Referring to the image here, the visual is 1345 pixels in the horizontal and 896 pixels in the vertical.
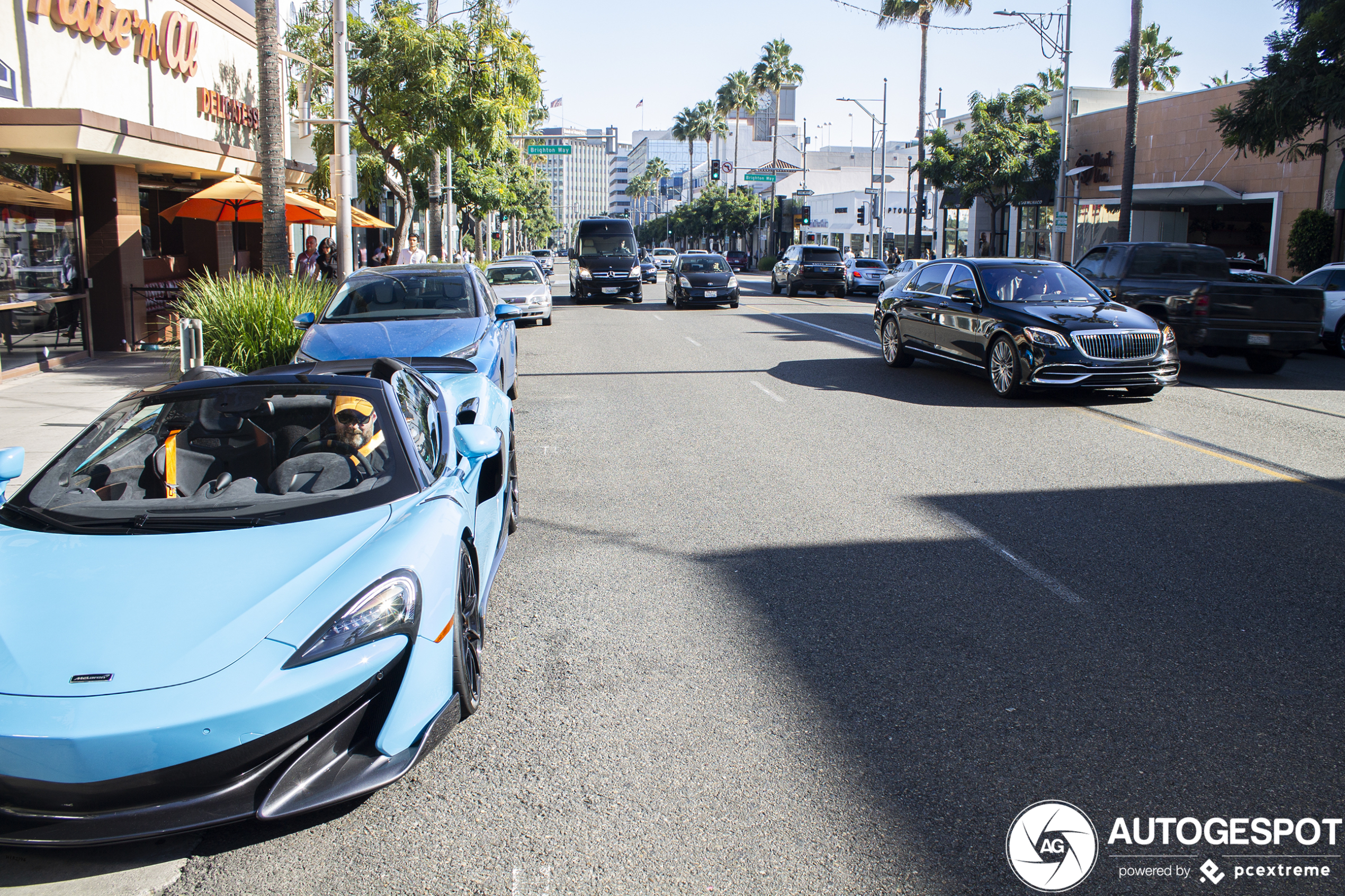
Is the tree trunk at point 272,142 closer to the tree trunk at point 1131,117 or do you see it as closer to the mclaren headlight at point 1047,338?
the mclaren headlight at point 1047,338

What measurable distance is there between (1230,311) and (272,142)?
13.5 metres

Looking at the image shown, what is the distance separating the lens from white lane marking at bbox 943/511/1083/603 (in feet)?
18.0

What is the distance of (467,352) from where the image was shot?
9.95 meters

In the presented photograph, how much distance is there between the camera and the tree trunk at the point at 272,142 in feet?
47.1

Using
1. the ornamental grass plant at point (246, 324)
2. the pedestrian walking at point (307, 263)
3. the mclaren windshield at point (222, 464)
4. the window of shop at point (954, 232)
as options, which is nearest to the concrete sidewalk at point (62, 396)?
the ornamental grass plant at point (246, 324)

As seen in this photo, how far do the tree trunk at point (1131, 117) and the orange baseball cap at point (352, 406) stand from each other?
23931 millimetres

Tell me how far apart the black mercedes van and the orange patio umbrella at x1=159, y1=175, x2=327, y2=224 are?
1257 cm

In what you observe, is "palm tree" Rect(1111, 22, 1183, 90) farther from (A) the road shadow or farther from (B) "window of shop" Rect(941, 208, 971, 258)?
(A) the road shadow

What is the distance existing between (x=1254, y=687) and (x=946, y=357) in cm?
986

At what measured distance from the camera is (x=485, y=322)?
36.1 ft

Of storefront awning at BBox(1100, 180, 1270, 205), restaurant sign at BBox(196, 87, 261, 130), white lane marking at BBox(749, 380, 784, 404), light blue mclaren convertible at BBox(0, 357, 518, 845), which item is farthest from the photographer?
storefront awning at BBox(1100, 180, 1270, 205)

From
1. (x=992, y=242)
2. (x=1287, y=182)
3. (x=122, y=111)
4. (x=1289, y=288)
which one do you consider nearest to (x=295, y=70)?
(x=122, y=111)

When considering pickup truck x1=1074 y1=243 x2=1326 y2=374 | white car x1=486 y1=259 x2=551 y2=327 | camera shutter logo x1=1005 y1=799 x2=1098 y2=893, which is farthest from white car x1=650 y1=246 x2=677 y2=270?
camera shutter logo x1=1005 y1=799 x2=1098 y2=893

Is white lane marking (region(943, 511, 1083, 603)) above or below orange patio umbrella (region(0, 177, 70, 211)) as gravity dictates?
below
